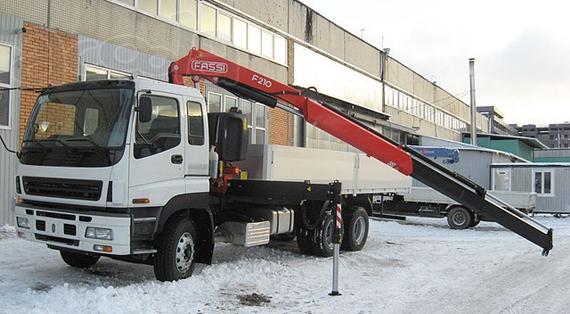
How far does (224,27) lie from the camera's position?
18.8 m

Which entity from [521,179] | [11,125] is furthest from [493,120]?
[11,125]

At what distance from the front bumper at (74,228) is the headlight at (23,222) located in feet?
0.16

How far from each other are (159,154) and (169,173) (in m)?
0.33

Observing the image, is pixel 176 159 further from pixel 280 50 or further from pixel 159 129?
pixel 280 50

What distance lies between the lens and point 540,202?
85.1 ft

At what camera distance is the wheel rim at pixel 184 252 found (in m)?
7.98

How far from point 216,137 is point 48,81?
6.02 metres

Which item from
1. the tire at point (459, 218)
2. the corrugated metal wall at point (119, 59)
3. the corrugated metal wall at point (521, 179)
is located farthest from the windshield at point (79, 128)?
the corrugated metal wall at point (521, 179)

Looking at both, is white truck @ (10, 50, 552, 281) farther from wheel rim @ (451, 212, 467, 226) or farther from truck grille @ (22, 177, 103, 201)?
wheel rim @ (451, 212, 467, 226)

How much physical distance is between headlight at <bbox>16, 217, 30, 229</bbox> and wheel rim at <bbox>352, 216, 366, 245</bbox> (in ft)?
22.0

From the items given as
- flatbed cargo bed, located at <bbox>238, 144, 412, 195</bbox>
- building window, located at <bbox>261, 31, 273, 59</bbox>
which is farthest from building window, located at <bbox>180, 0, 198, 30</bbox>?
flatbed cargo bed, located at <bbox>238, 144, 412, 195</bbox>

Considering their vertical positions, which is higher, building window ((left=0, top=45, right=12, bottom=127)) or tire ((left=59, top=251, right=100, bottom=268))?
building window ((left=0, top=45, right=12, bottom=127))

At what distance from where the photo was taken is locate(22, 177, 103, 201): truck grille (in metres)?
7.10

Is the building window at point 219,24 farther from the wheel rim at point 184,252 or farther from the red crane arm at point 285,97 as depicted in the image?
the wheel rim at point 184,252
